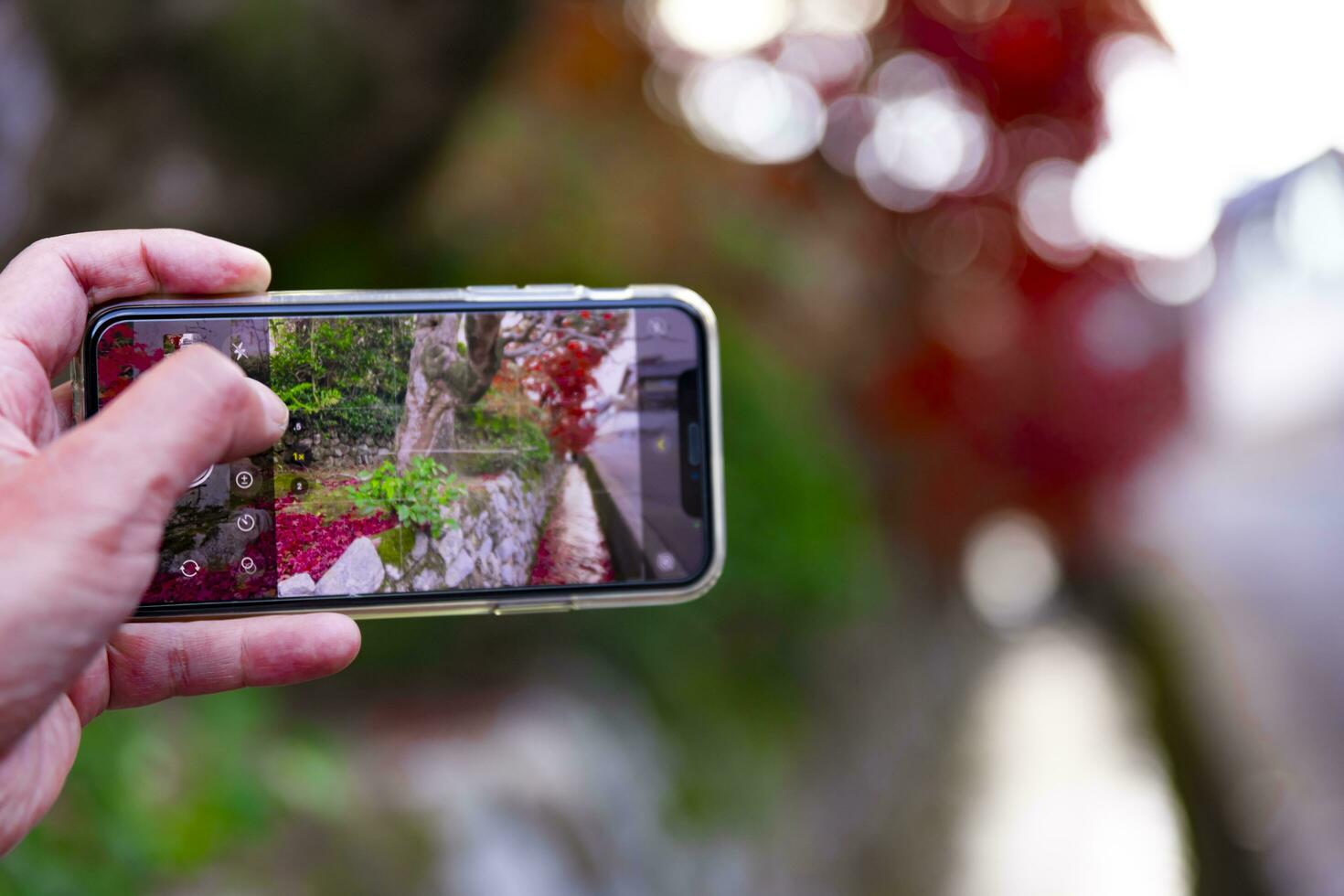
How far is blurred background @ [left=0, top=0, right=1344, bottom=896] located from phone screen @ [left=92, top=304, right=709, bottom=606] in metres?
0.65

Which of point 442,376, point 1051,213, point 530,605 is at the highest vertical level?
point 1051,213

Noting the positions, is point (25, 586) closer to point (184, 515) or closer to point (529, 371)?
point (184, 515)

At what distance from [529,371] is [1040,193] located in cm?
244

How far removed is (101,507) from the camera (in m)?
0.59

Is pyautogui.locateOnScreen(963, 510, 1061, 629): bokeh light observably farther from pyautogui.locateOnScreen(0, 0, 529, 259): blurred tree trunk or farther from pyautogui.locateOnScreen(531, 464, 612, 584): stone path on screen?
pyautogui.locateOnScreen(531, 464, 612, 584): stone path on screen

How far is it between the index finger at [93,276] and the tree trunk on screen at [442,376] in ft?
0.57

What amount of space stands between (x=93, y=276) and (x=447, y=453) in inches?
14.5

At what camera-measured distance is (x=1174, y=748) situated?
2.58 metres

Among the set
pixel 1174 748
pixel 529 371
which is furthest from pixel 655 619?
pixel 1174 748

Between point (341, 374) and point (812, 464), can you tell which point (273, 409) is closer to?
point (341, 374)

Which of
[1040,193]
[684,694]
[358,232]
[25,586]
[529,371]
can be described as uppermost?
[1040,193]

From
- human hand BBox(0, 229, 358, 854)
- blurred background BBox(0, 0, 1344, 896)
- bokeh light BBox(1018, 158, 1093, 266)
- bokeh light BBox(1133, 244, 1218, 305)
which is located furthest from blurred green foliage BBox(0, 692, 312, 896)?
bokeh light BBox(1133, 244, 1218, 305)

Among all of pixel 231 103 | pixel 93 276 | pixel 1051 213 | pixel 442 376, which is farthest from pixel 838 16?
pixel 93 276

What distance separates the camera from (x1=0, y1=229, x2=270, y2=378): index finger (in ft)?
2.61
